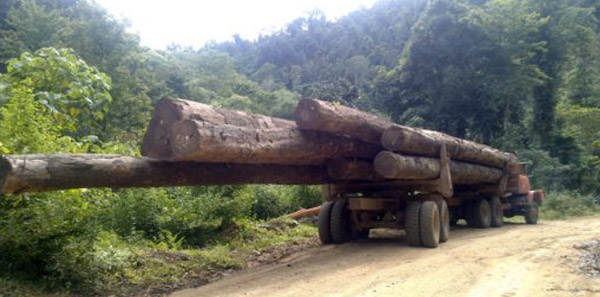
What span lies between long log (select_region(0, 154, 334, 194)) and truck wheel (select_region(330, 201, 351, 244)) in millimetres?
3048

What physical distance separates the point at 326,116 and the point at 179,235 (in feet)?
15.5

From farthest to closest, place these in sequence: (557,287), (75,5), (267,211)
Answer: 1. (75,5)
2. (267,211)
3. (557,287)

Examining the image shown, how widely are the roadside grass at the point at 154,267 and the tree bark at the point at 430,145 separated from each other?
331cm

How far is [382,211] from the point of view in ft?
36.8

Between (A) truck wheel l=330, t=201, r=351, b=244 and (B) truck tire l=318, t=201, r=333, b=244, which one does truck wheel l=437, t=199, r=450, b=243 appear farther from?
(B) truck tire l=318, t=201, r=333, b=244

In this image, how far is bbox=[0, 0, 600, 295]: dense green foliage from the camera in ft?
21.7

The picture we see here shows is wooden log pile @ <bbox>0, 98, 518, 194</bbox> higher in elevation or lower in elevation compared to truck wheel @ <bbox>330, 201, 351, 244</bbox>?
higher

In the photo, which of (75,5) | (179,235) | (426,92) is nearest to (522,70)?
(426,92)

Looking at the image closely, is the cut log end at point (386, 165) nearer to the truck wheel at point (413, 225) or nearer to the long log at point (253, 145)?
the long log at point (253, 145)

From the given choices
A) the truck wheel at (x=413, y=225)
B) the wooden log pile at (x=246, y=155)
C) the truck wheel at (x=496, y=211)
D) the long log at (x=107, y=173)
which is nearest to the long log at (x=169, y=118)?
the wooden log pile at (x=246, y=155)

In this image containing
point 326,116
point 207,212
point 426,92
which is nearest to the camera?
point 326,116

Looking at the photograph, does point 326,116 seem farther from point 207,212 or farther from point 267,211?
point 267,211

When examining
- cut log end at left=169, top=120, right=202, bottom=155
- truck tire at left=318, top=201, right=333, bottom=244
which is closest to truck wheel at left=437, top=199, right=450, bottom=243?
truck tire at left=318, top=201, right=333, bottom=244

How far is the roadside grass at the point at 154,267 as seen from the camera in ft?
20.6
